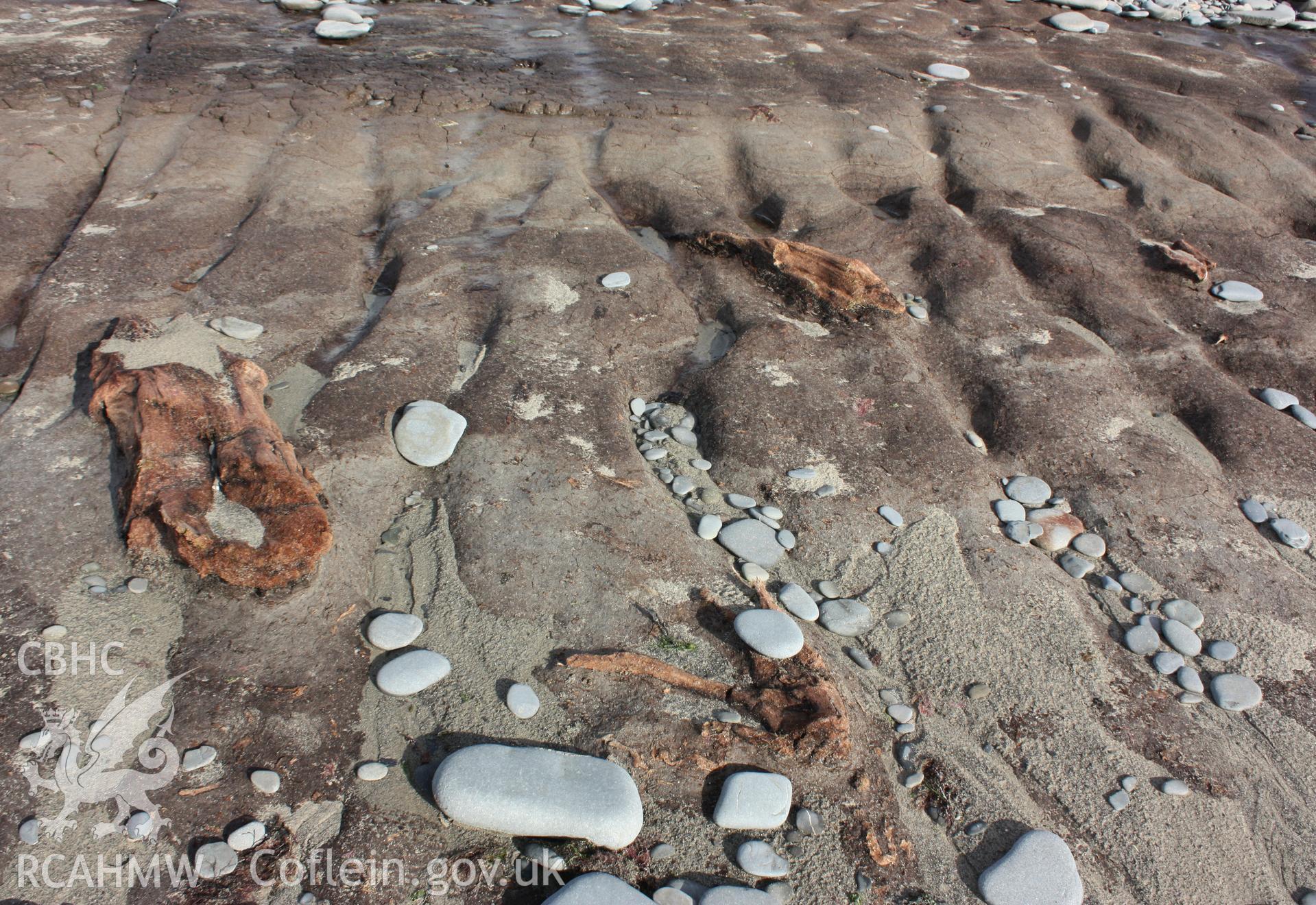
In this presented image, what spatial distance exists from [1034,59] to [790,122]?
8.40 ft

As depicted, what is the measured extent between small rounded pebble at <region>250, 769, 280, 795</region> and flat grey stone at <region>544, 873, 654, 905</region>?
591 mm

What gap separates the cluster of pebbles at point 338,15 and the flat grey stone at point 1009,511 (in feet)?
17.8

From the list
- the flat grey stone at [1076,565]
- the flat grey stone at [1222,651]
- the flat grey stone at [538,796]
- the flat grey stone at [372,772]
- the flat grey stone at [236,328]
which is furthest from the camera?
the flat grey stone at [236,328]

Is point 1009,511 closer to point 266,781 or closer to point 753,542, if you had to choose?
point 753,542

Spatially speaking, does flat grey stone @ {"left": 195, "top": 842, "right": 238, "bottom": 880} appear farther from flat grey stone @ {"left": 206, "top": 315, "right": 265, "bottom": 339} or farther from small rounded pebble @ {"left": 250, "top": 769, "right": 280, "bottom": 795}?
flat grey stone @ {"left": 206, "top": 315, "right": 265, "bottom": 339}

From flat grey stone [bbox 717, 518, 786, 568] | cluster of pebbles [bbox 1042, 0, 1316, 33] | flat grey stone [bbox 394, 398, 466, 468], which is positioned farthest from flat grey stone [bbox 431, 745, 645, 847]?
cluster of pebbles [bbox 1042, 0, 1316, 33]

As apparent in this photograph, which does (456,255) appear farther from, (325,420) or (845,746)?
(845,746)

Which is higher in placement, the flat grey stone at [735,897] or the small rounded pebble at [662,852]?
the flat grey stone at [735,897]

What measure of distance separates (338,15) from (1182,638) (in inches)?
252

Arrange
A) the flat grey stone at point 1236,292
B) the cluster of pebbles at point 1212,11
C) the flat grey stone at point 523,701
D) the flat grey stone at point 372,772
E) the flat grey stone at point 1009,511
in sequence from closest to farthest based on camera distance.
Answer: the flat grey stone at point 372,772
the flat grey stone at point 523,701
the flat grey stone at point 1009,511
the flat grey stone at point 1236,292
the cluster of pebbles at point 1212,11

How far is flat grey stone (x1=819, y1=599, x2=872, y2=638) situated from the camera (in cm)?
217

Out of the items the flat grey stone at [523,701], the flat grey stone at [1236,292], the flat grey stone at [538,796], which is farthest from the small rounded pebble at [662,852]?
the flat grey stone at [1236,292]

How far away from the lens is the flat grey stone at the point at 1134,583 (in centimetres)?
240

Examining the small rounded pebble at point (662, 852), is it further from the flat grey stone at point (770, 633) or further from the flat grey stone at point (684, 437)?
the flat grey stone at point (684, 437)
